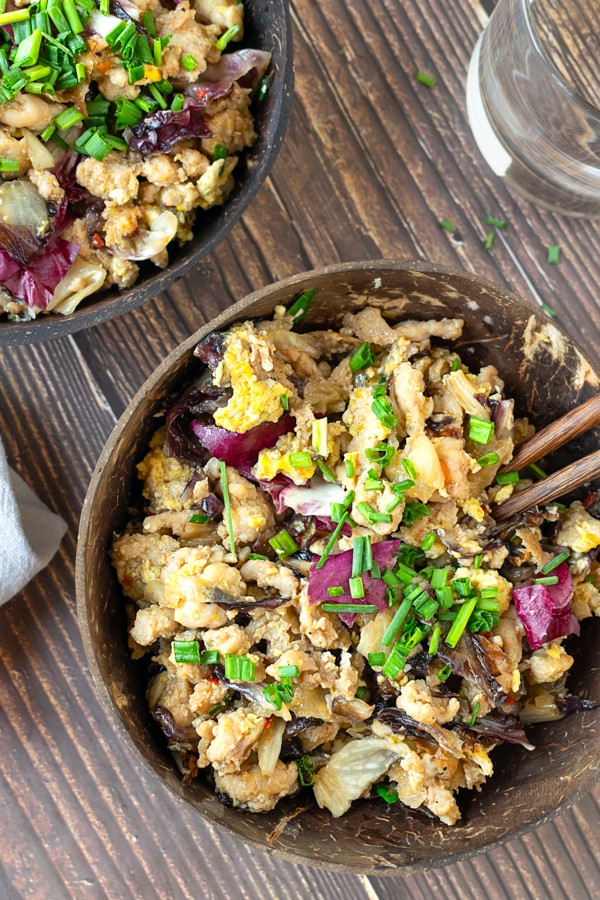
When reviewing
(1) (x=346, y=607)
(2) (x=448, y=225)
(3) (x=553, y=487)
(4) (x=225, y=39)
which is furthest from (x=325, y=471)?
(4) (x=225, y=39)

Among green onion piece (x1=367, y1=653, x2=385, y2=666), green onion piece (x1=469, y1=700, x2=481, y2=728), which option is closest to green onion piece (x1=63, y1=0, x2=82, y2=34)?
green onion piece (x1=367, y1=653, x2=385, y2=666)

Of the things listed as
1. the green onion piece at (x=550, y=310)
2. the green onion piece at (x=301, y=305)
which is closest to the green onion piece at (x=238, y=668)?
the green onion piece at (x=301, y=305)

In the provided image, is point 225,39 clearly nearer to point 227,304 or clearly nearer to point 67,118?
point 67,118

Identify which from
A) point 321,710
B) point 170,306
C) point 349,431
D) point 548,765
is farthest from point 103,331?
point 548,765

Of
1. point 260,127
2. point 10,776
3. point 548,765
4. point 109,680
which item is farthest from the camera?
point 10,776

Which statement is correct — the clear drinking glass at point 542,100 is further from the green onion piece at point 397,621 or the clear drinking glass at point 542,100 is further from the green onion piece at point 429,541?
the green onion piece at point 397,621

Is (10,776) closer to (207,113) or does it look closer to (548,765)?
(548,765)
